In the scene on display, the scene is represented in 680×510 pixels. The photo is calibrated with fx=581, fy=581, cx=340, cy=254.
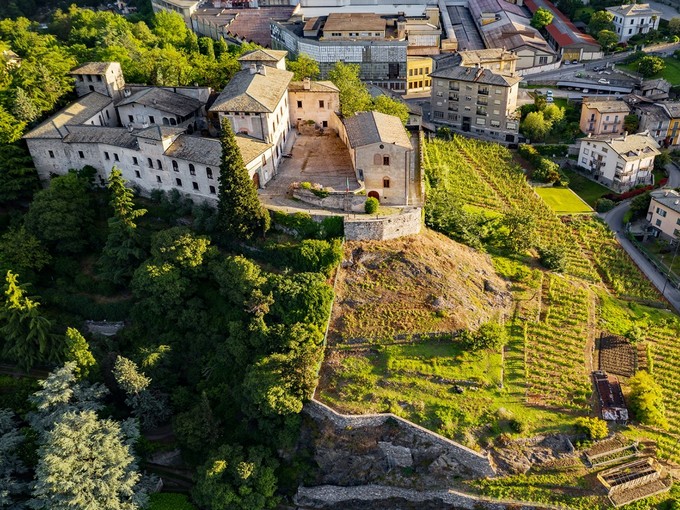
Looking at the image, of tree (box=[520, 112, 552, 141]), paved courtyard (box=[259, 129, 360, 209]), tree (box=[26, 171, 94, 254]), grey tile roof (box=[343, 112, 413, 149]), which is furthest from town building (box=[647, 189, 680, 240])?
tree (box=[26, 171, 94, 254])

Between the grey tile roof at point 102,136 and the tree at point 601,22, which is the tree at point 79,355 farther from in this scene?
the tree at point 601,22

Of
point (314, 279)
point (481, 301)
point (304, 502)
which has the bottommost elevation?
point (304, 502)

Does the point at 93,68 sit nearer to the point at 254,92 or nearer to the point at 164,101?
the point at 164,101

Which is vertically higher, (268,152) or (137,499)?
(268,152)

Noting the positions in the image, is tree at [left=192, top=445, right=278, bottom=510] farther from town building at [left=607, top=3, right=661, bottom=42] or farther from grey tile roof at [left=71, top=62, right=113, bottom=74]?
town building at [left=607, top=3, right=661, bottom=42]

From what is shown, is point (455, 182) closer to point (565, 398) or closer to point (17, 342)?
point (565, 398)

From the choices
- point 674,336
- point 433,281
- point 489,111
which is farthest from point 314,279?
point 489,111
